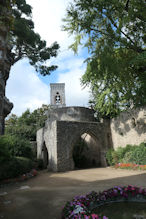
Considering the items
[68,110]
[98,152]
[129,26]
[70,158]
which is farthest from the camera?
[68,110]

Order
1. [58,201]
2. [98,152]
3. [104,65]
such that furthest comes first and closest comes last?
[98,152] → [104,65] → [58,201]

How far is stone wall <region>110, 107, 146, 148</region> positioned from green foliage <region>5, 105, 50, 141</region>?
9968mm

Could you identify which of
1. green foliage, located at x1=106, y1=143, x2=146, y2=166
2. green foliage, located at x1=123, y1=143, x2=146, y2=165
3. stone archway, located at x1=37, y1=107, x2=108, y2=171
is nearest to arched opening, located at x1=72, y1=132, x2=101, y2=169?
stone archway, located at x1=37, y1=107, x2=108, y2=171

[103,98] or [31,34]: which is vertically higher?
[31,34]

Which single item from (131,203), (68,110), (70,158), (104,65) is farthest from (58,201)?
(68,110)

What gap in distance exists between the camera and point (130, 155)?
1166 centimetres

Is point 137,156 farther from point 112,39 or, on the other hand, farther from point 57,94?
point 57,94

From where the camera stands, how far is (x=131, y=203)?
400cm

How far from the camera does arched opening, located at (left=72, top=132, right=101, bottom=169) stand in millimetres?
16078

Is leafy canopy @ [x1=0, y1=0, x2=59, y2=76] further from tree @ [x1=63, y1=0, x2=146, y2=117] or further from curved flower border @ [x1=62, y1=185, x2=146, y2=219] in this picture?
curved flower border @ [x1=62, y1=185, x2=146, y2=219]

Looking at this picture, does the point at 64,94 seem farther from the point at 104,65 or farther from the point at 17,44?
the point at 104,65

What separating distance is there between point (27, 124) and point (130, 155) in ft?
53.4

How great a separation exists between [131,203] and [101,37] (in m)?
6.85

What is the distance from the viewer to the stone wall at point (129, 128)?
12.6 metres
